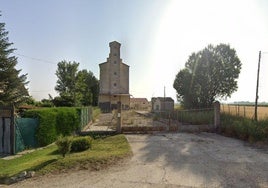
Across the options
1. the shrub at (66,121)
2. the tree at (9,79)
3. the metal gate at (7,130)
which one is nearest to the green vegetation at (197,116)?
the shrub at (66,121)

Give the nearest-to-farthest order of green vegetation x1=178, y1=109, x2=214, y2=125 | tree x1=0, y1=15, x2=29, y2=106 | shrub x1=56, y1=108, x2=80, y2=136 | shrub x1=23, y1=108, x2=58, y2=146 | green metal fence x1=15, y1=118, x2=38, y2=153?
green metal fence x1=15, y1=118, x2=38, y2=153 → shrub x1=23, y1=108, x2=58, y2=146 → shrub x1=56, y1=108, x2=80, y2=136 → green vegetation x1=178, y1=109, x2=214, y2=125 → tree x1=0, y1=15, x2=29, y2=106

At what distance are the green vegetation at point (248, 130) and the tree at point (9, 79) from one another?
82.1 feet

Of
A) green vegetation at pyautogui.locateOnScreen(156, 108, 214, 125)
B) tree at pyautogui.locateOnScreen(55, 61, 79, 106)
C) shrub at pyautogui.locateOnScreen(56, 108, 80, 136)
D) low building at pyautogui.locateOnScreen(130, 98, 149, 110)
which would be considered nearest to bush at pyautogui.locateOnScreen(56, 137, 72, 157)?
shrub at pyautogui.locateOnScreen(56, 108, 80, 136)

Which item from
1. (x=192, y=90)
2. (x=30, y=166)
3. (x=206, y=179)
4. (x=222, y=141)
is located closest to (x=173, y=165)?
(x=206, y=179)

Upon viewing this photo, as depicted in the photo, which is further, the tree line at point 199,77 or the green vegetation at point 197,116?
the tree line at point 199,77

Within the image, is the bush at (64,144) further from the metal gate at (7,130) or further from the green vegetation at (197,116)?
the green vegetation at (197,116)

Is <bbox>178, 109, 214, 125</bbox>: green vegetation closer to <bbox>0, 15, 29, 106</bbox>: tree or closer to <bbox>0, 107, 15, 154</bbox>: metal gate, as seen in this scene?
<bbox>0, 107, 15, 154</bbox>: metal gate

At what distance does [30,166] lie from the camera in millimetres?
10328

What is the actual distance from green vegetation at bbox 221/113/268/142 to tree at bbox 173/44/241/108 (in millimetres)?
18481

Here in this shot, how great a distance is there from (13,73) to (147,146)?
26.0m

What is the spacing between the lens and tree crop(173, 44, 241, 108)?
122 ft

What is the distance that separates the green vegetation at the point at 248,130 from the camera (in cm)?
1539

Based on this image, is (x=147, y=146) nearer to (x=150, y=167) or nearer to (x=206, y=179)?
(x=150, y=167)

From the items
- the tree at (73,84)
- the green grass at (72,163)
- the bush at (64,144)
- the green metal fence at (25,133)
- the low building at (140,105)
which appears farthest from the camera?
the low building at (140,105)
